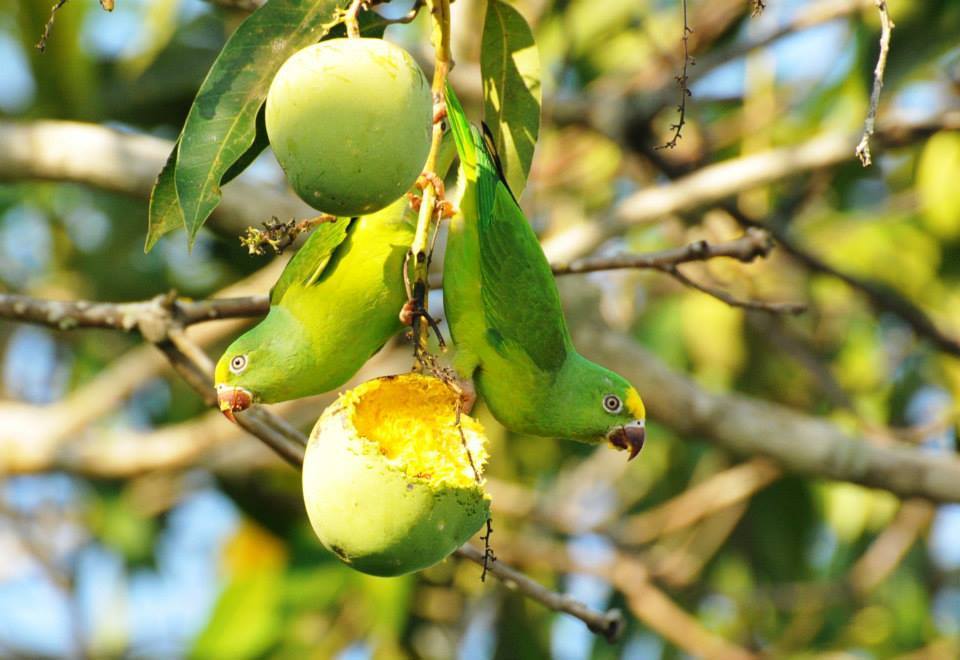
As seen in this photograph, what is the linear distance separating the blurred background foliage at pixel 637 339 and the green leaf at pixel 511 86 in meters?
1.86

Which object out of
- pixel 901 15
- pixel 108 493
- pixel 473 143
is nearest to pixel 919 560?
pixel 901 15

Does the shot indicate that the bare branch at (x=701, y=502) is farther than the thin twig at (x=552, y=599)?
Yes

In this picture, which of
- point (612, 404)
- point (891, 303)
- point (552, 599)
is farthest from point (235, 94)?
point (891, 303)

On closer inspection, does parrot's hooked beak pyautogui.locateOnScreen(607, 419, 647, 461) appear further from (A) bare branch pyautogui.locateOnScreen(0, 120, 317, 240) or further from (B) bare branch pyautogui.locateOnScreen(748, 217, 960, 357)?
(B) bare branch pyautogui.locateOnScreen(748, 217, 960, 357)

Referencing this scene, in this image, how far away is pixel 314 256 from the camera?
5.85ft

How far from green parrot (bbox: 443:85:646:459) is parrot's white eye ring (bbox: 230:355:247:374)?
34 centimetres

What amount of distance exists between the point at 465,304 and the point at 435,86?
1.24 feet

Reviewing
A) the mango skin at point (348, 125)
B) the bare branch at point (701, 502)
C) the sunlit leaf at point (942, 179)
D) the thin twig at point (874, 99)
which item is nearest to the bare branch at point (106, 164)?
the mango skin at point (348, 125)

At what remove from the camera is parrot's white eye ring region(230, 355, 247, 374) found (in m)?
1.80

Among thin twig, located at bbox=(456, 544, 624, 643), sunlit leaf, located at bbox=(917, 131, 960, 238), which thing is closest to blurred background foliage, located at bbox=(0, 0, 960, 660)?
sunlit leaf, located at bbox=(917, 131, 960, 238)

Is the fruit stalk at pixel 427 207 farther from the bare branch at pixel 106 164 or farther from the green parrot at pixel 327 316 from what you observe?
the bare branch at pixel 106 164

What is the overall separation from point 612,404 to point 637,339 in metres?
3.36

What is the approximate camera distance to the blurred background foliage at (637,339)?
418 centimetres

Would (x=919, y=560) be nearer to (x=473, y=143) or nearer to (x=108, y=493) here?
(x=108, y=493)
